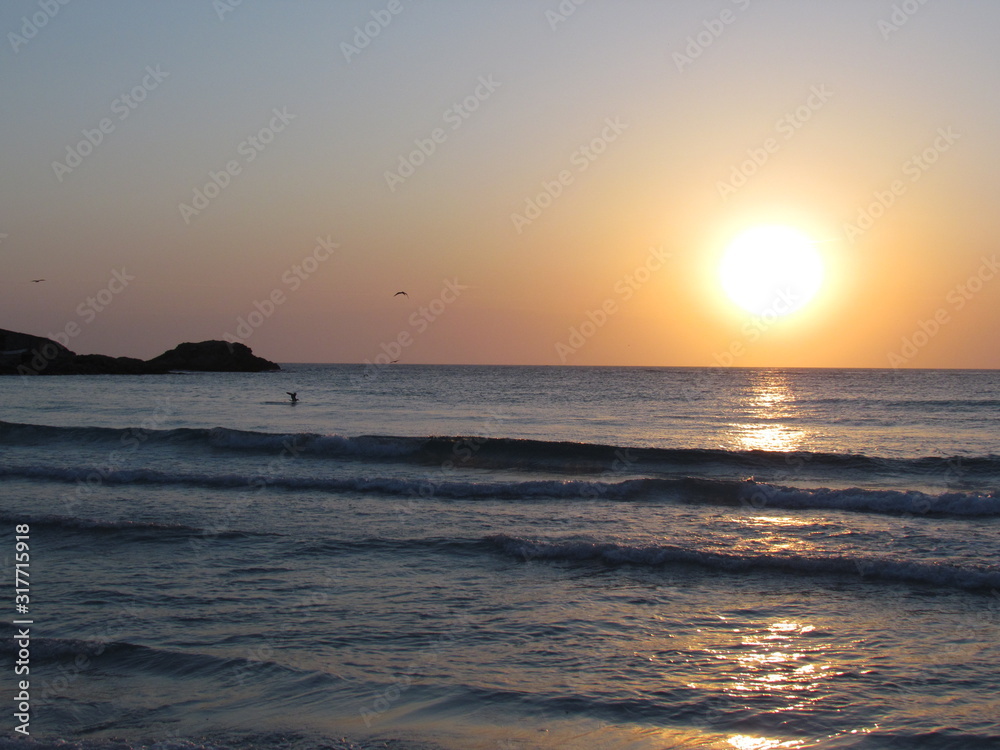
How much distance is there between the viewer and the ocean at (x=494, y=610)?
6875 mm

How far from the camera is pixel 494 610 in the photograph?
32.3ft

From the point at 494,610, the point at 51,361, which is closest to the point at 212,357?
the point at 51,361

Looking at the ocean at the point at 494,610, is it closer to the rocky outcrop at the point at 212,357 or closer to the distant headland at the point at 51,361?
the distant headland at the point at 51,361

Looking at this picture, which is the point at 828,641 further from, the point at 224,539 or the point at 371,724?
the point at 224,539

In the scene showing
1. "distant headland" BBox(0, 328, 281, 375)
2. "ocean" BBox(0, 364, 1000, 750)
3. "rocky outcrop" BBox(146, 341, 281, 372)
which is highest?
"rocky outcrop" BBox(146, 341, 281, 372)

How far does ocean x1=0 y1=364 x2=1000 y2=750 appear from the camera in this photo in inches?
271

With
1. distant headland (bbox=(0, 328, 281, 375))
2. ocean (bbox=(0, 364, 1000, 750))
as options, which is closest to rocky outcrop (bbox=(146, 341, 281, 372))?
distant headland (bbox=(0, 328, 281, 375))

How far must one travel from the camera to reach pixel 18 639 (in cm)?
863

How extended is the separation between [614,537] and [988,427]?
3294 cm

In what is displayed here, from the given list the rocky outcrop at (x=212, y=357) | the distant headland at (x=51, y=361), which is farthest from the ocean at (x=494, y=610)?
the rocky outcrop at (x=212, y=357)

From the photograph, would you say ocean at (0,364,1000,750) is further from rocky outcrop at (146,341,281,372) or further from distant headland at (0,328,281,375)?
rocky outcrop at (146,341,281,372)

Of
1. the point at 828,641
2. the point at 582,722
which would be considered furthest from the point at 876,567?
the point at 582,722

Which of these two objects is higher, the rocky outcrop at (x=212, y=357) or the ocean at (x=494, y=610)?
the rocky outcrop at (x=212, y=357)

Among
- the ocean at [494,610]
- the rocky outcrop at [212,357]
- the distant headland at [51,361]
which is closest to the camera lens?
the ocean at [494,610]
